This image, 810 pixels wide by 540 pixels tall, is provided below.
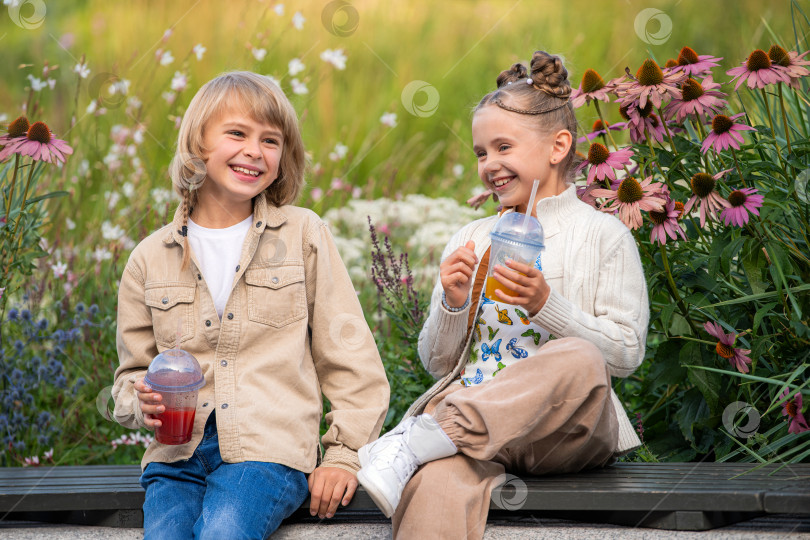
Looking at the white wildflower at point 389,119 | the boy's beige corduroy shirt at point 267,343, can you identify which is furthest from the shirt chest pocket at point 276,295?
the white wildflower at point 389,119

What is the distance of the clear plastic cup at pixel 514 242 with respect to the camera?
2068 mm

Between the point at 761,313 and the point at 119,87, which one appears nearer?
the point at 761,313

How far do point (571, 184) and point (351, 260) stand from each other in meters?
2.09

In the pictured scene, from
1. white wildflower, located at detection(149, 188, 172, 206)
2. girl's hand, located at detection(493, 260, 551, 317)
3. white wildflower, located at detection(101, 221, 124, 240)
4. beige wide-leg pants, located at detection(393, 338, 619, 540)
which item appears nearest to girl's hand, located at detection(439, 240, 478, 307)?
girl's hand, located at detection(493, 260, 551, 317)

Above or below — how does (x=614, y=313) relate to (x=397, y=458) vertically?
above

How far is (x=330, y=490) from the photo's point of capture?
2127 millimetres

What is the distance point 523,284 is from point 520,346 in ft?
0.93

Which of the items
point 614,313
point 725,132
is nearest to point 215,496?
point 614,313

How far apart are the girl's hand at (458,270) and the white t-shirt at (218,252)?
1.88ft

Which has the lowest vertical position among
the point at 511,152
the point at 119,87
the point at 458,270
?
the point at 458,270

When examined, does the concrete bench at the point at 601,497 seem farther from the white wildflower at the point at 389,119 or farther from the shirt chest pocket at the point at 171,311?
the white wildflower at the point at 389,119

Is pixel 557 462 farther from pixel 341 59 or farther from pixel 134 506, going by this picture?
pixel 341 59

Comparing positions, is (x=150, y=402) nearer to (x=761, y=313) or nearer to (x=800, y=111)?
(x=761, y=313)

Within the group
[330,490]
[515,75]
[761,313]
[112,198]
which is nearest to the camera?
[330,490]
